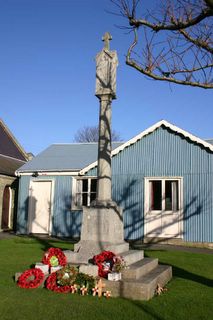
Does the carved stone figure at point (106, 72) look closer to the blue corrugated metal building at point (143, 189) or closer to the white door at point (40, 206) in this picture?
the blue corrugated metal building at point (143, 189)

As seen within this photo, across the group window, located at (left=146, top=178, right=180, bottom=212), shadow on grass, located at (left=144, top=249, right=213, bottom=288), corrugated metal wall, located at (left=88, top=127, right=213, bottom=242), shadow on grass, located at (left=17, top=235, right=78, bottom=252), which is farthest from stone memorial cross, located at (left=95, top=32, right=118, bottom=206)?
window, located at (left=146, top=178, right=180, bottom=212)

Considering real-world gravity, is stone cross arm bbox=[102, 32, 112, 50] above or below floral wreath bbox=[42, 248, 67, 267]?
above

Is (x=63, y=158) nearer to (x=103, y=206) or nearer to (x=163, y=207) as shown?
(x=163, y=207)

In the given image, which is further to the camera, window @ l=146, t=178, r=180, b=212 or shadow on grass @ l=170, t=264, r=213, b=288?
window @ l=146, t=178, r=180, b=212

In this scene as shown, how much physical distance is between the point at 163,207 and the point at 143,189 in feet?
4.05

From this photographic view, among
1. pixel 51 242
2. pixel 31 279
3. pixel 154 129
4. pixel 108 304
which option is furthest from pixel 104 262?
pixel 154 129

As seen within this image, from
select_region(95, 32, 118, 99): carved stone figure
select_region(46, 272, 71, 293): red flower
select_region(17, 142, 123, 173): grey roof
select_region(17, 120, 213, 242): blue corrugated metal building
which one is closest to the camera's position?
select_region(46, 272, 71, 293): red flower

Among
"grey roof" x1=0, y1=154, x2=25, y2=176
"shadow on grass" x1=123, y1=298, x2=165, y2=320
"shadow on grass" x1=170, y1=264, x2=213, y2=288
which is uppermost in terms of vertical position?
"grey roof" x1=0, y1=154, x2=25, y2=176

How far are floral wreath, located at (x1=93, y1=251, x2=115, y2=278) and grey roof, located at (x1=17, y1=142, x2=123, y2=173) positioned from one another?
1117 centimetres

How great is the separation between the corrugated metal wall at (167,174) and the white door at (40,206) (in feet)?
9.03

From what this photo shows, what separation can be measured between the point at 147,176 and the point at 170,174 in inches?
42.4

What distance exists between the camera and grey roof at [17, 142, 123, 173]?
20016mm

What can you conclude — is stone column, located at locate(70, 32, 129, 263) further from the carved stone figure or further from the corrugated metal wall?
the corrugated metal wall

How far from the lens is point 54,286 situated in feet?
25.6
